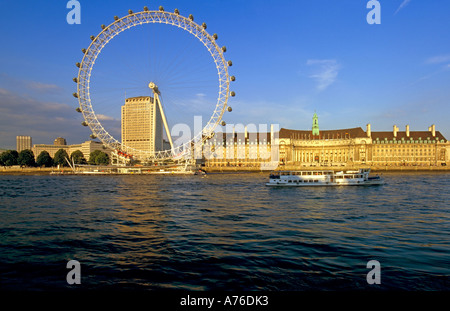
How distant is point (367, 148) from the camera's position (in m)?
144

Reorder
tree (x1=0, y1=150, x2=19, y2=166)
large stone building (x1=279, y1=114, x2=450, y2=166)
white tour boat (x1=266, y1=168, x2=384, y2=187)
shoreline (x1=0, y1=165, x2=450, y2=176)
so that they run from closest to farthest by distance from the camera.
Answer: white tour boat (x1=266, y1=168, x2=384, y2=187)
shoreline (x1=0, y1=165, x2=450, y2=176)
large stone building (x1=279, y1=114, x2=450, y2=166)
tree (x1=0, y1=150, x2=19, y2=166)

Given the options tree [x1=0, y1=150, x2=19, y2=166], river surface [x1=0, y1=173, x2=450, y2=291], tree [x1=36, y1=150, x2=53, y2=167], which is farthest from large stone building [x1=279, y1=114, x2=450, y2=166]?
tree [x1=0, y1=150, x2=19, y2=166]

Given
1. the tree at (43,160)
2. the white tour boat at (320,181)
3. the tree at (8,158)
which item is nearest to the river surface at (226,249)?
the white tour boat at (320,181)

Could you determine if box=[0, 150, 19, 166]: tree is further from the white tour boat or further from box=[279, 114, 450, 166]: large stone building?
the white tour boat

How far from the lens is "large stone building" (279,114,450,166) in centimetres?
13838

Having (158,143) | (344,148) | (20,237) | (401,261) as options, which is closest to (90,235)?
(20,237)

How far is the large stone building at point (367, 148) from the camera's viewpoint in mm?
138375

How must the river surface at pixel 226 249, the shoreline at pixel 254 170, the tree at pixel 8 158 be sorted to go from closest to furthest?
the river surface at pixel 226 249 → the shoreline at pixel 254 170 → the tree at pixel 8 158

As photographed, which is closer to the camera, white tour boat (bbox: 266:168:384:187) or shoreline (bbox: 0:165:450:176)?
white tour boat (bbox: 266:168:384:187)

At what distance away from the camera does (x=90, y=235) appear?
16.2 m

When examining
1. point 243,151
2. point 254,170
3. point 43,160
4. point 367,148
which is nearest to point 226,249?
point 254,170

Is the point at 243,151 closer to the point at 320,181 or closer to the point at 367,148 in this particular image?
the point at 367,148

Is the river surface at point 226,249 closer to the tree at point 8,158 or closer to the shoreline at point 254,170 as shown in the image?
the shoreline at point 254,170
